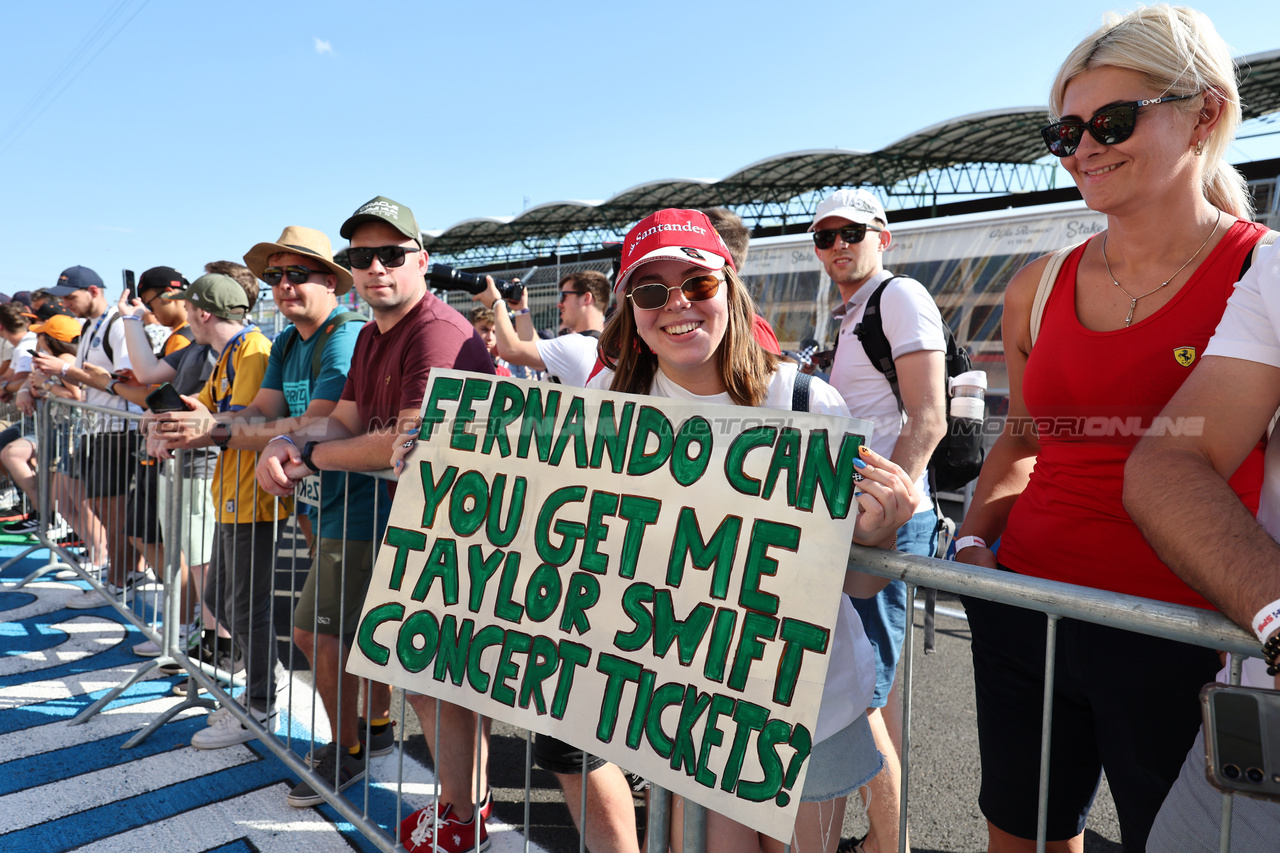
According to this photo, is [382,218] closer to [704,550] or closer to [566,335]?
[566,335]

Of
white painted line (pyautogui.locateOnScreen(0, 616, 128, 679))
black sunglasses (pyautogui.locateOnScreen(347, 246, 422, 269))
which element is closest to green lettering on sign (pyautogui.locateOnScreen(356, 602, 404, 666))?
black sunglasses (pyautogui.locateOnScreen(347, 246, 422, 269))

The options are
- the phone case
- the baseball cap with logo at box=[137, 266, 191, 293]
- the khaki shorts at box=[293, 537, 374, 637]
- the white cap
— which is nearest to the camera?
the phone case

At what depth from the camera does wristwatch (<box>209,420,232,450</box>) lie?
3109mm

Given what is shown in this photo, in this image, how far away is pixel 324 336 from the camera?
3195 mm

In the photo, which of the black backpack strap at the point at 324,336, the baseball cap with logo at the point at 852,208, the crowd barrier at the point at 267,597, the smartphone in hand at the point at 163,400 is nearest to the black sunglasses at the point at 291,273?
the black backpack strap at the point at 324,336

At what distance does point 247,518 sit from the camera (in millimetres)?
3293

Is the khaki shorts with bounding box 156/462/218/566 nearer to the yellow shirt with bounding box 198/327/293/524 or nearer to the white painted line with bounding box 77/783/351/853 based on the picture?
the yellow shirt with bounding box 198/327/293/524

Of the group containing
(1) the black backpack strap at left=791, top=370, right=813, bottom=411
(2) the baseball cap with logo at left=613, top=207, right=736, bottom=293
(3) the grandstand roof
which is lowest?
(1) the black backpack strap at left=791, top=370, right=813, bottom=411

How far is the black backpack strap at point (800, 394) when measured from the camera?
173cm

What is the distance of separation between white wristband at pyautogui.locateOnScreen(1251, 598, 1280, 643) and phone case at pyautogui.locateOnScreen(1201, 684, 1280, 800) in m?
0.07

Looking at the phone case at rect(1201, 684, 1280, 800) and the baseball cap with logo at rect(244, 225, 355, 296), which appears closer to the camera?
the phone case at rect(1201, 684, 1280, 800)

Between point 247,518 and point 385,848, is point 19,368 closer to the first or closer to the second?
point 247,518

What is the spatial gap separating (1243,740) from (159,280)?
5710mm

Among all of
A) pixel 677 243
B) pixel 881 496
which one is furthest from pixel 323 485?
pixel 881 496
